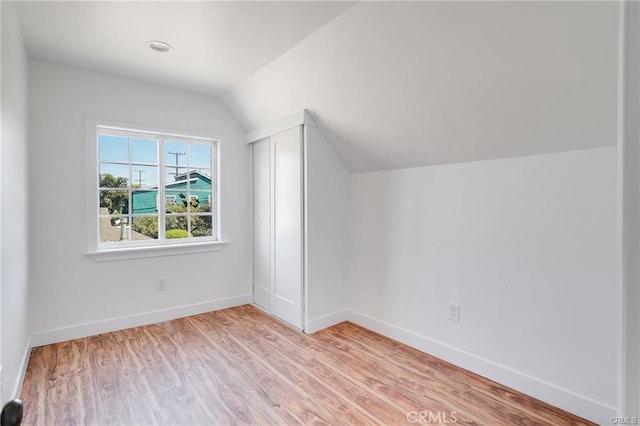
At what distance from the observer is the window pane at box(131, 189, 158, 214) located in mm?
3219

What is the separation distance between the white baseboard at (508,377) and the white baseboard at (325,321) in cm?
38

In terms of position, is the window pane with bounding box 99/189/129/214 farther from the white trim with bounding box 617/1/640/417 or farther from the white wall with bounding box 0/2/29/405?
the white trim with bounding box 617/1/640/417

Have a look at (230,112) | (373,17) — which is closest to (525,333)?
(373,17)

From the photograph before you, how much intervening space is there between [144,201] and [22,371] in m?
1.61

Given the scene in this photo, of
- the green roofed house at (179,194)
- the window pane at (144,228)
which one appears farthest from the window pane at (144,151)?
the window pane at (144,228)

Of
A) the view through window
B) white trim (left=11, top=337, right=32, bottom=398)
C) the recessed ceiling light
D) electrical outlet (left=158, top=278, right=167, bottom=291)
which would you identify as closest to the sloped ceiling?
the recessed ceiling light

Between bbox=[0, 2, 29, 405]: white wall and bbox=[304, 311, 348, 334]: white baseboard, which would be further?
bbox=[304, 311, 348, 334]: white baseboard

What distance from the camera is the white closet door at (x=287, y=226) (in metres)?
3.05

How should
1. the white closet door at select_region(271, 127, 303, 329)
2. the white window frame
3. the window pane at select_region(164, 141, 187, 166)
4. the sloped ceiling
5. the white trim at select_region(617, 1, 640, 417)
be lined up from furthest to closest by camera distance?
1. the window pane at select_region(164, 141, 187, 166)
2. the white closet door at select_region(271, 127, 303, 329)
3. the white window frame
4. the sloped ceiling
5. the white trim at select_region(617, 1, 640, 417)

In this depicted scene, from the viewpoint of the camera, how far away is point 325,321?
10.3 feet

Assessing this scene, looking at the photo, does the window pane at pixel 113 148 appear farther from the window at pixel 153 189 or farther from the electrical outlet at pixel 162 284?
the electrical outlet at pixel 162 284

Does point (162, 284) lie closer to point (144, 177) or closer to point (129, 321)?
point (129, 321)

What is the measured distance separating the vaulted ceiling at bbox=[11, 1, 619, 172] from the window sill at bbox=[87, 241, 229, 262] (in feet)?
5.23

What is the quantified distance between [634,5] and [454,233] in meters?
1.98
